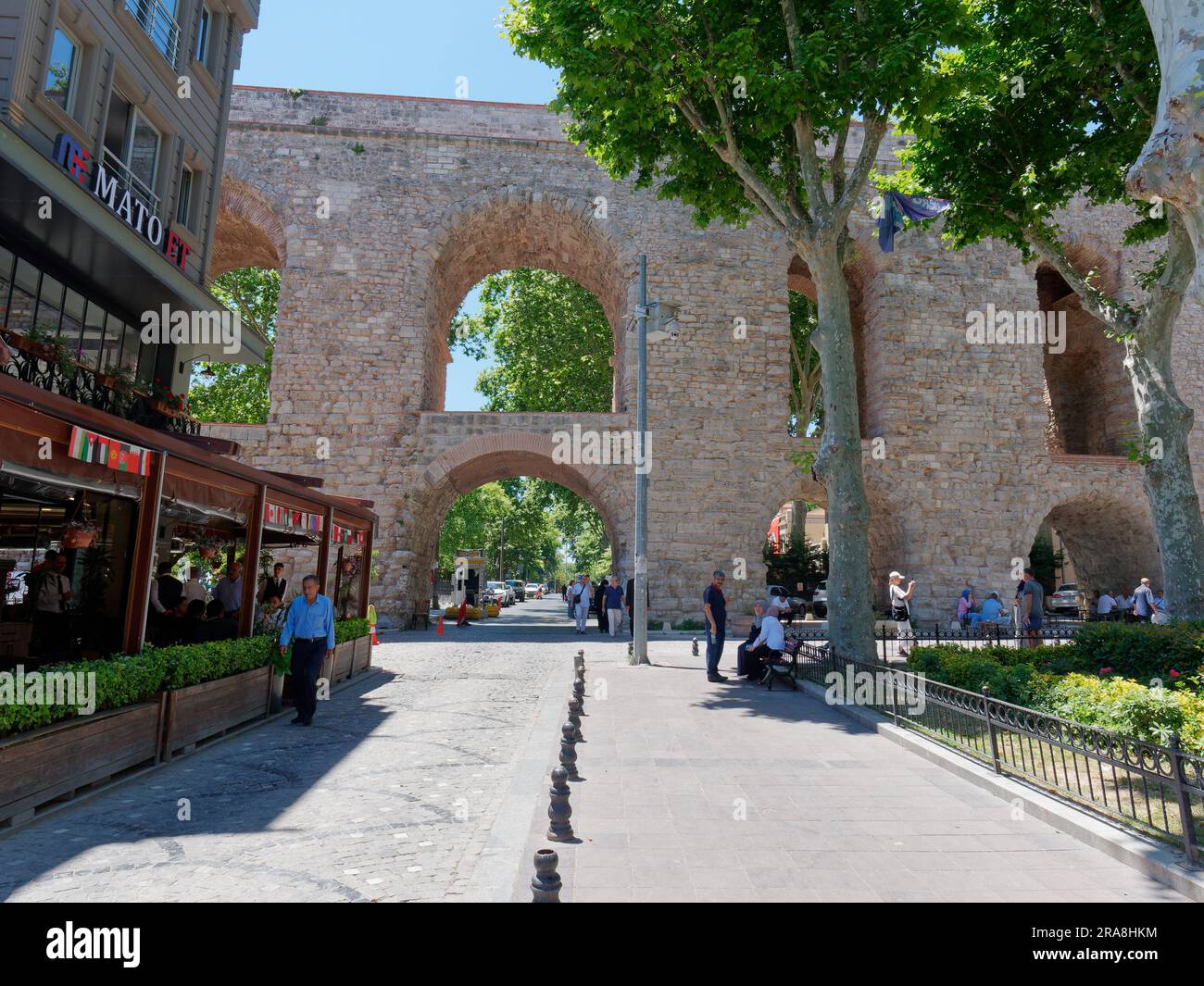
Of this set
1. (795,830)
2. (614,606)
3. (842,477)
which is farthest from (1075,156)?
(614,606)

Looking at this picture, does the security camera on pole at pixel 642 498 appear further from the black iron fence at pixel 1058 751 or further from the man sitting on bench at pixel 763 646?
the black iron fence at pixel 1058 751

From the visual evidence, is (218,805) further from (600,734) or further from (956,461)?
(956,461)

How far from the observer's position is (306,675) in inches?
330

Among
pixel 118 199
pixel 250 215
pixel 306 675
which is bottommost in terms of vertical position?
pixel 306 675

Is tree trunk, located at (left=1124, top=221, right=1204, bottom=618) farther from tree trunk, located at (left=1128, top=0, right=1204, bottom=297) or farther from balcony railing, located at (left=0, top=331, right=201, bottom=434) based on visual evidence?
balcony railing, located at (left=0, top=331, right=201, bottom=434)

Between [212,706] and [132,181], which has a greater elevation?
[132,181]

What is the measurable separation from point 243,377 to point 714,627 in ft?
89.4

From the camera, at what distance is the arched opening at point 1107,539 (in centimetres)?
2194

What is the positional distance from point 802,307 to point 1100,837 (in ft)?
98.4

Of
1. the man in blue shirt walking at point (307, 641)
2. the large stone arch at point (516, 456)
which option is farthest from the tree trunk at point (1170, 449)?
the man in blue shirt walking at point (307, 641)

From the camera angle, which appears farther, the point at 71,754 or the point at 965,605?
the point at 965,605

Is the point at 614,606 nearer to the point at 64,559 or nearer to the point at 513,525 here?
the point at 64,559
